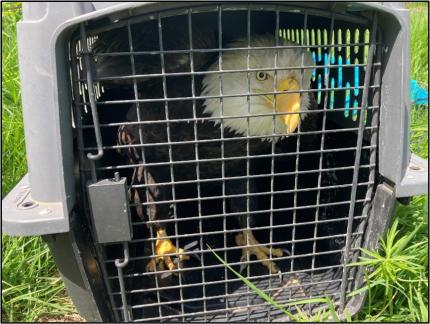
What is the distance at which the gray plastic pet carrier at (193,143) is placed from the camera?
3.59 feet

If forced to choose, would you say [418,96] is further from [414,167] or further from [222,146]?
[222,146]

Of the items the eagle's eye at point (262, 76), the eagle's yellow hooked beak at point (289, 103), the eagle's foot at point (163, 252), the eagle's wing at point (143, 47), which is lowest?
the eagle's foot at point (163, 252)

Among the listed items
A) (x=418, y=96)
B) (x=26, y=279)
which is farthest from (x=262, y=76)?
(x=418, y=96)

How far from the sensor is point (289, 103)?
1.37 meters

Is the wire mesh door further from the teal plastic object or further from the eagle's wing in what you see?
the teal plastic object

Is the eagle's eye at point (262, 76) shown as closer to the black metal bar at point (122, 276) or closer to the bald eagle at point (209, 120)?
the bald eagle at point (209, 120)

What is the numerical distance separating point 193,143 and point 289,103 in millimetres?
324

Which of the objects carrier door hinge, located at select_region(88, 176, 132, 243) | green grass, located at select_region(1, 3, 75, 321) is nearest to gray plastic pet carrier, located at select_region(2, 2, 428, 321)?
carrier door hinge, located at select_region(88, 176, 132, 243)

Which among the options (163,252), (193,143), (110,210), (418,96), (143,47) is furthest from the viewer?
(418,96)

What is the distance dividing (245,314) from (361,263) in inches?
15.9

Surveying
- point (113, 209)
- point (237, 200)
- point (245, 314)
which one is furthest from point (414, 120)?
point (113, 209)

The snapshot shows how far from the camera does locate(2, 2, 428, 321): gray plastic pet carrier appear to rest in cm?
109

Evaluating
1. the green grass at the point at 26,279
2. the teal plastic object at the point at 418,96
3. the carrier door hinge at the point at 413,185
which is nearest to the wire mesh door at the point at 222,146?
the carrier door hinge at the point at 413,185

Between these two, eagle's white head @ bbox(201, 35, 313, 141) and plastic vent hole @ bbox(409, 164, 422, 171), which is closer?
plastic vent hole @ bbox(409, 164, 422, 171)
